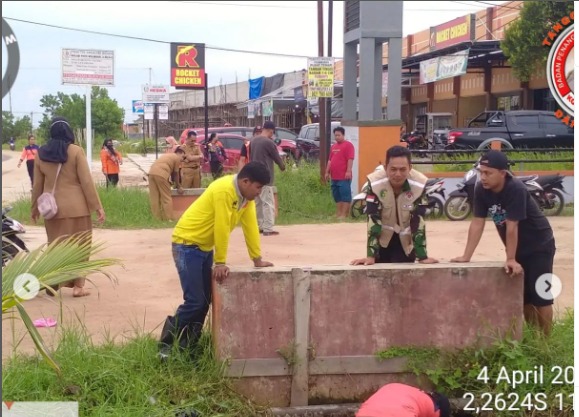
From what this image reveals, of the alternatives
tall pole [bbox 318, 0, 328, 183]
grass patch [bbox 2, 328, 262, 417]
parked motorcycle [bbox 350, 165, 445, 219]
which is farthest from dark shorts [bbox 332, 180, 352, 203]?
grass patch [bbox 2, 328, 262, 417]

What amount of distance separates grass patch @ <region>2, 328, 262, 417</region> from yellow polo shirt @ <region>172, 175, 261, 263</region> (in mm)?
711

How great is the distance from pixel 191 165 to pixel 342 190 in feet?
9.92

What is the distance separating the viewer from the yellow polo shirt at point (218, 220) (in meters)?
4.89

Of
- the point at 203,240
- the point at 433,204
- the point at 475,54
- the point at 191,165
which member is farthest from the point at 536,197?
the point at 475,54

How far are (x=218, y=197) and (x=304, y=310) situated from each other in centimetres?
93

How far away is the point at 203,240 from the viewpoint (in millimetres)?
5176

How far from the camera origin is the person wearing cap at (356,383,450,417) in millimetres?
3779

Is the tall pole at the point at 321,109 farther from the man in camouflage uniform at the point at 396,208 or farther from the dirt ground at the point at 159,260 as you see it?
the man in camouflage uniform at the point at 396,208

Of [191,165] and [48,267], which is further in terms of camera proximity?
[191,165]

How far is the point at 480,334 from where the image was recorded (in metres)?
5.11

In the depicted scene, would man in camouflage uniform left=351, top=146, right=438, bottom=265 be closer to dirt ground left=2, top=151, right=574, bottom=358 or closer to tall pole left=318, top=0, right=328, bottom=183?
dirt ground left=2, top=151, right=574, bottom=358

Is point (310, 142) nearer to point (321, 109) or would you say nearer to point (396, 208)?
point (321, 109)

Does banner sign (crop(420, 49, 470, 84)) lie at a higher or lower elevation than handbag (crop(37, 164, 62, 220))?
higher

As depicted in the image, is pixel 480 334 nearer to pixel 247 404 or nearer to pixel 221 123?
pixel 247 404
